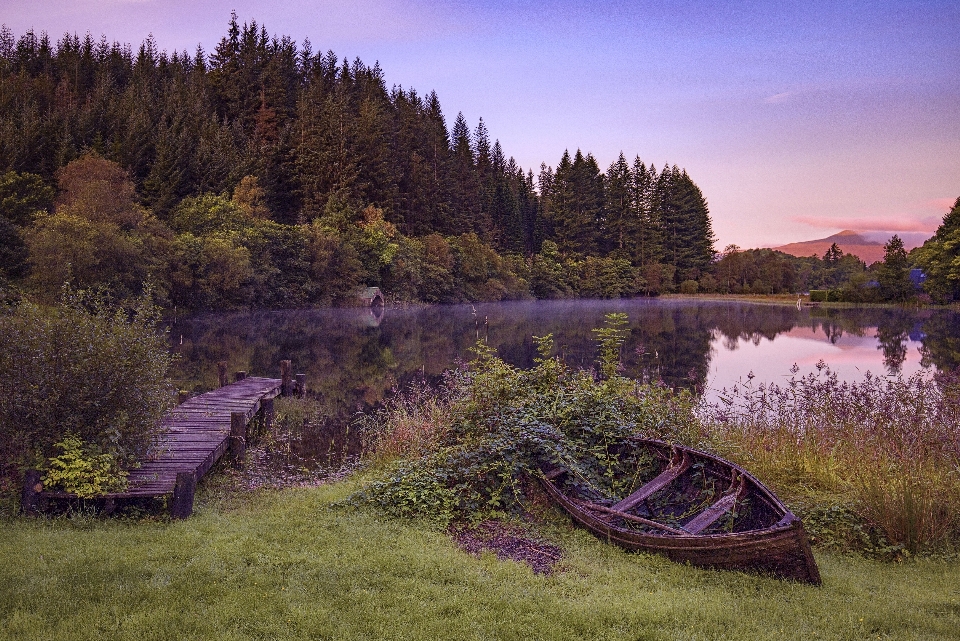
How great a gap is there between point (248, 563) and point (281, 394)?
1208cm

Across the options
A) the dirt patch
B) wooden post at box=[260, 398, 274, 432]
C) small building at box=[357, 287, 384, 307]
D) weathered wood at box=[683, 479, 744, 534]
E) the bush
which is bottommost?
wooden post at box=[260, 398, 274, 432]

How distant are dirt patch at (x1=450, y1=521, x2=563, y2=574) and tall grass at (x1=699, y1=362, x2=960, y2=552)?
337 cm

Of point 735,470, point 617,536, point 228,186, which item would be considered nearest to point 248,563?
point 617,536

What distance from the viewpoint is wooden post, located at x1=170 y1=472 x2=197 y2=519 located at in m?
6.77

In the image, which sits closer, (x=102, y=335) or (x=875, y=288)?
(x=102, y=335)

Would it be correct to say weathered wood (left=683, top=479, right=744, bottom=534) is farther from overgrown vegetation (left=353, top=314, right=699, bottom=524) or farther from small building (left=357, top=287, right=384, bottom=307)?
small building (left=357, top=287, right=384, bottom=307)

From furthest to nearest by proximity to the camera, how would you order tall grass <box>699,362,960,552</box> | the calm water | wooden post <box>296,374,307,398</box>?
the calm water < wooden post <box>296,374,307,398</box> < tall grass <box>699,362,960,552</box>

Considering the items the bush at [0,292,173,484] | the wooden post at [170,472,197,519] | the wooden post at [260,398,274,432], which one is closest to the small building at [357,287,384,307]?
→ the wooden post at [260,398,274,432]

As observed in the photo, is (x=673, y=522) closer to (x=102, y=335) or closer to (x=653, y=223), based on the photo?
(x=102, y=335)

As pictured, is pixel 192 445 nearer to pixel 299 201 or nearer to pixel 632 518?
pixel 632 518

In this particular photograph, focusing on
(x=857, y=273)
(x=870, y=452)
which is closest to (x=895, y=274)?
(x=857, y=273)

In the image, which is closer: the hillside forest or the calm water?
the calm water

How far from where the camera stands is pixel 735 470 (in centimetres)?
662

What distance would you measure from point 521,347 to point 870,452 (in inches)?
783
